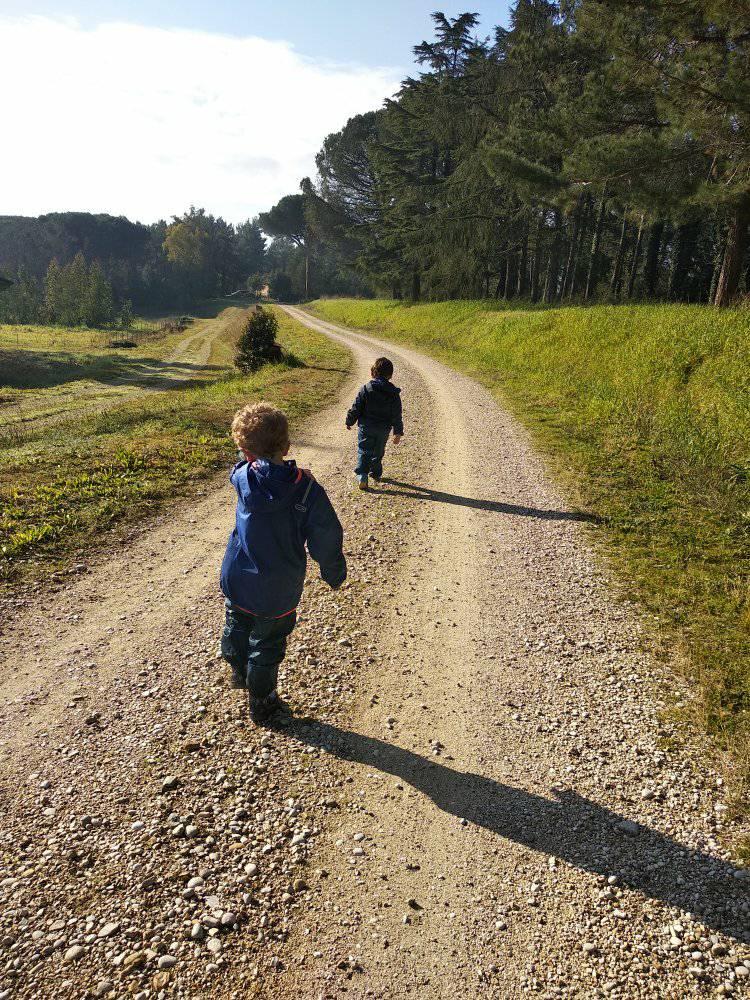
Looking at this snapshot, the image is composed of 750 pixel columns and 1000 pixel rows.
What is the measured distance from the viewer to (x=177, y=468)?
8992 mm

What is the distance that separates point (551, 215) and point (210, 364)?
74.1 ft

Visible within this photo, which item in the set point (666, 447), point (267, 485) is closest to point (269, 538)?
point (267, 485)

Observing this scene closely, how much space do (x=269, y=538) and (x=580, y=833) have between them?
8.60ft

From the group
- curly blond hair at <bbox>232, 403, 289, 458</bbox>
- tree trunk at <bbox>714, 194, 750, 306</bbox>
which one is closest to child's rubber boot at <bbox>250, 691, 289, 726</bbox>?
curly blond hair at <bbox>232, 403, 289, 458</bbox>

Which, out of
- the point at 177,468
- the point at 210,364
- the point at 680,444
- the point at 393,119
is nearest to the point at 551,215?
the point at 393,119

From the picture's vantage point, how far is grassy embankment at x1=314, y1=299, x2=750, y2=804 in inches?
192

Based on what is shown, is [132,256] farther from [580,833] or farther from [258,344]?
[580,833]

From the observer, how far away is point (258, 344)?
22422 millimetres

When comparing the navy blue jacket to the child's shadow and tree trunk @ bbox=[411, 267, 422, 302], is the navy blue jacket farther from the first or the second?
tree trunk @ bbox=[411, 267, 422, 302]

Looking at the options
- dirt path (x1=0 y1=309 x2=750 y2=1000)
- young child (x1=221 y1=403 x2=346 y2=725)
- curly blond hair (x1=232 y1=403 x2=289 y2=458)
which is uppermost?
curly blond hair (x1=232 y1=403 x2=289 y2=458)

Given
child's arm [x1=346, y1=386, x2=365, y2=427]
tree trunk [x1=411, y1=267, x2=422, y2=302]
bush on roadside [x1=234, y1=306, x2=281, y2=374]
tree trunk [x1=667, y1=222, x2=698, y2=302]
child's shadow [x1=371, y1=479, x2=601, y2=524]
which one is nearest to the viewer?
child's shadow [x1=371, y1=479, x2=601, y2=524]

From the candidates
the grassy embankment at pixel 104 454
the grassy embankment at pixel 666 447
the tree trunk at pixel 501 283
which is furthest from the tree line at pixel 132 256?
the grassy embankment at pixel 666 447

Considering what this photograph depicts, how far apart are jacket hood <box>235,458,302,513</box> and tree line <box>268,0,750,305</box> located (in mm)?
13011

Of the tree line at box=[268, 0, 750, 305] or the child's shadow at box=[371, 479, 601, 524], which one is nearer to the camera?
the child's shadow at box=[371, 479, 601, 524]
